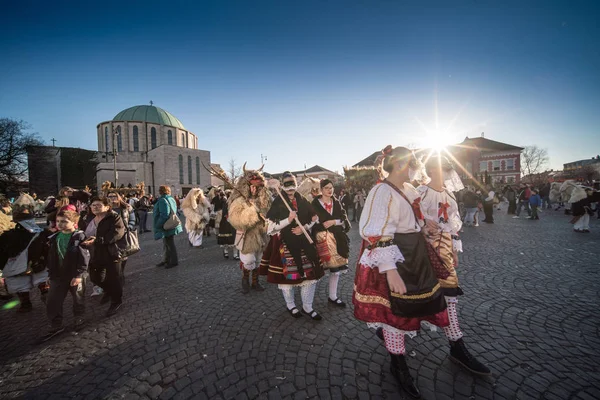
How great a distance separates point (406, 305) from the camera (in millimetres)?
1999

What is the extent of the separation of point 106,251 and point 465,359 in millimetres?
5045

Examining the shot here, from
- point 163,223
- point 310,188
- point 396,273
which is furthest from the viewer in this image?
point 163,223

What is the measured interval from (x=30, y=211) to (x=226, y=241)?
147 inches

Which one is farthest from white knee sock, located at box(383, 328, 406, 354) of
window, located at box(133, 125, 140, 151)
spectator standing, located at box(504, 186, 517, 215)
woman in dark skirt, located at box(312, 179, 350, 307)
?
window, located at box(133, 125, 140, 151)

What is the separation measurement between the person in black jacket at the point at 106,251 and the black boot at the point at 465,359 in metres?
→ 4.83

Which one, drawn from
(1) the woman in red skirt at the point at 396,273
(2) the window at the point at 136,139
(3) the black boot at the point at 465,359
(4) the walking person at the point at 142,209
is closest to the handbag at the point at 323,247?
(1) the woman in red skirt at the point at 396,273

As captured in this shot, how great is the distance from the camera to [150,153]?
2165 inches

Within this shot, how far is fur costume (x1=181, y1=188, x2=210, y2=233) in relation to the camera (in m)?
7.34

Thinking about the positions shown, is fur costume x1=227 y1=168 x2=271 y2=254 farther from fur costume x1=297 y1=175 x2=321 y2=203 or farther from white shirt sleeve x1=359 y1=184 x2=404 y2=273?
white shirt sleeve x1=359 y1=184 x2=404 y2=273

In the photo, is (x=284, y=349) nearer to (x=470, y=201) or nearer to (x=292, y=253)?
(x=292, y=253)

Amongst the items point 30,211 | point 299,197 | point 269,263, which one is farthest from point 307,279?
point 30,211

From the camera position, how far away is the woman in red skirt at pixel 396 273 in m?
2.02

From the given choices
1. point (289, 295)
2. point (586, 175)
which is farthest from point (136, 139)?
point (586, 175)

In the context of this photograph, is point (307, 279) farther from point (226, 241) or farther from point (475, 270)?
point (475, 270)
